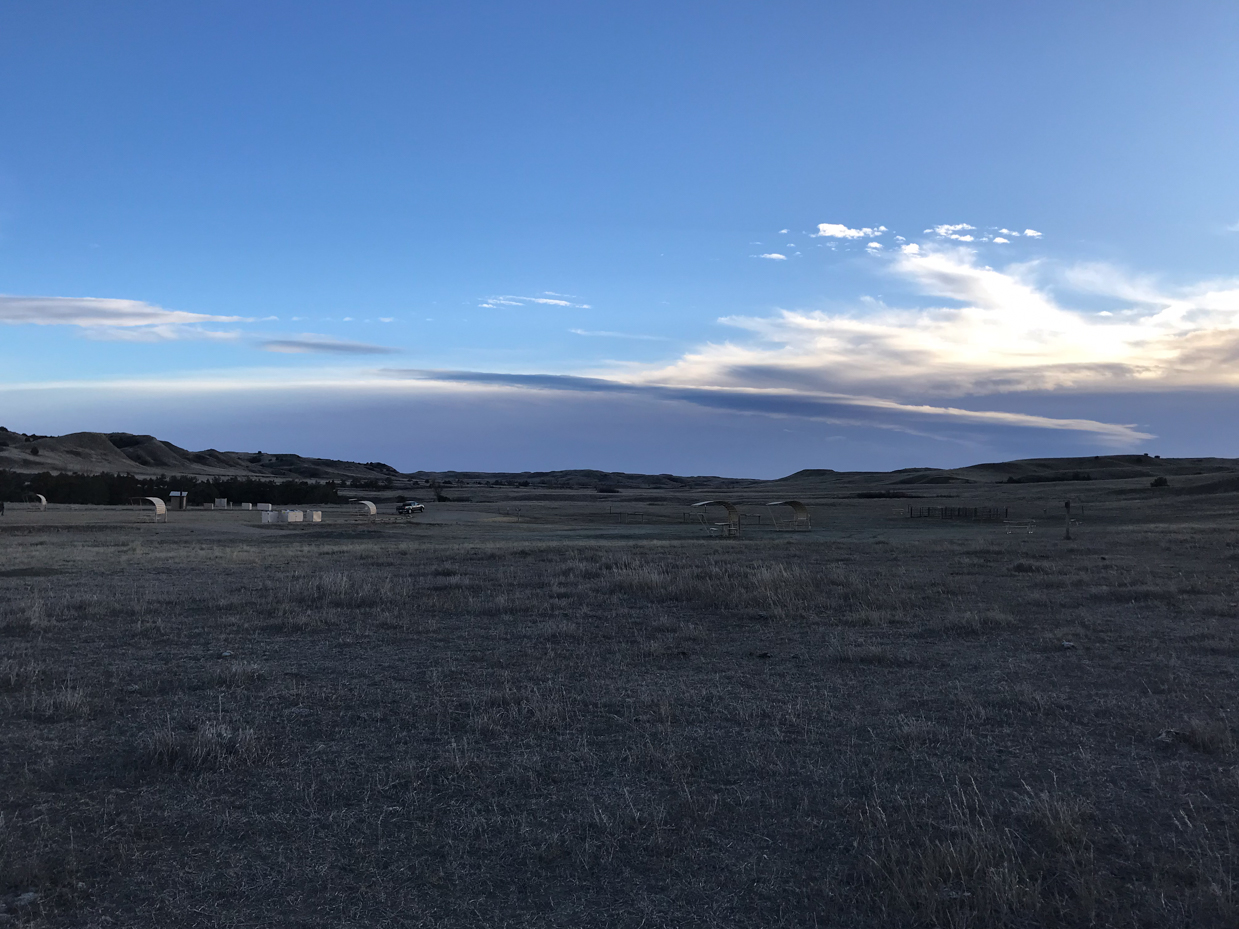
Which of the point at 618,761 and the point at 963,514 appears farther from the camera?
the point at 963,514

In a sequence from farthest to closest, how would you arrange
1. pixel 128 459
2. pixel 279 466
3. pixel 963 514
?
1. pixel 279 466
2. pixel 128 459
3. pixel 963 514

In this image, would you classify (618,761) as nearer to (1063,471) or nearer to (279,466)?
(1063,471)

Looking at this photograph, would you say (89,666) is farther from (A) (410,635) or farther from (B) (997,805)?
(B) (997,805)

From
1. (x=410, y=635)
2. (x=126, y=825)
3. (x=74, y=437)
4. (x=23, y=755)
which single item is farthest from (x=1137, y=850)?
(x=74, y=437)

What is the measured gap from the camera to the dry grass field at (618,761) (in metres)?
4.59

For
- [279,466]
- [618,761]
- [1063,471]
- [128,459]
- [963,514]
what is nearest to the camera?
[618,761]

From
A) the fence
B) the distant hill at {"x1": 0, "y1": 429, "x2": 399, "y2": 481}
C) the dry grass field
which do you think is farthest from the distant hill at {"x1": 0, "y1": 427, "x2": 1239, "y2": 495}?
the dry grass field

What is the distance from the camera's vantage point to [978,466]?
178 m

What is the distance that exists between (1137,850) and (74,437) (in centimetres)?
16679

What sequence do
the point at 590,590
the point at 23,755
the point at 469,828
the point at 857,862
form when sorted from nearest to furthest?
the point at 857,862
the point at 469,828
the point at 23,755
the point at 590,590

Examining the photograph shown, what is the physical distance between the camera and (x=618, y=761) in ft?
22.0

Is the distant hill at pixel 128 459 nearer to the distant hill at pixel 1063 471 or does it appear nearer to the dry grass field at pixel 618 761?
the distant hill at pixel 1063 471

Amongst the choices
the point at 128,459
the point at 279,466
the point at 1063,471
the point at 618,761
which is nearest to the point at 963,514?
the point at 618,761

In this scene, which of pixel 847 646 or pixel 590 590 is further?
pixel 590 590
